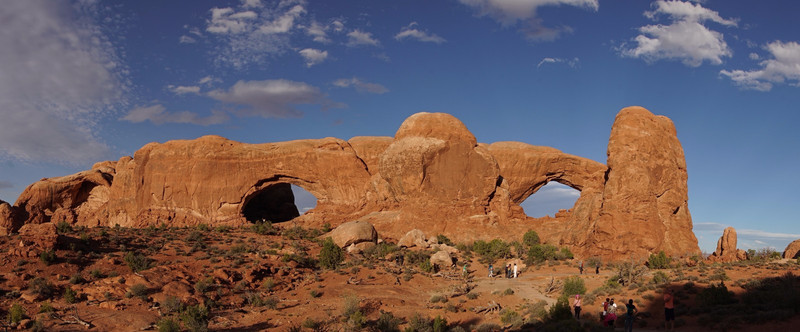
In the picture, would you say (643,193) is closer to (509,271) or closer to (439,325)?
(509,271)

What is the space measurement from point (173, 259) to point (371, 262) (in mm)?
10313

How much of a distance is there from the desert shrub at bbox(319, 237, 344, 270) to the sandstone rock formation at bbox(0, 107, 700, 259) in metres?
8.49

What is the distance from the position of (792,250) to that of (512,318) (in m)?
26.2

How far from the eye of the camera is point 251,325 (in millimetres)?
17312

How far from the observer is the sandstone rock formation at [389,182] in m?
34.7

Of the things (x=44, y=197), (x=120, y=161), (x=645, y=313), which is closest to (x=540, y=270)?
(x=645, y=313)

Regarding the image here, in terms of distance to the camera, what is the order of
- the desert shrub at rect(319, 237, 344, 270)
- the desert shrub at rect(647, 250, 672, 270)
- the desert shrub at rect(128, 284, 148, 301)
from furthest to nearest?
the desert shrub at rect(647, 250, 672, 270) → the desert shrub at rect(319, 237, 344, 270) → the desert shrub at rect(128, 284, 148, 301)

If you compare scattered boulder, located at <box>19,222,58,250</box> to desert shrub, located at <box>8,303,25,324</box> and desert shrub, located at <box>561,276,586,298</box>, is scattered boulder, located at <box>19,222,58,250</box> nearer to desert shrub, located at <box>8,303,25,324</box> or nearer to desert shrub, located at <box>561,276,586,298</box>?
desert shrub, located at <box>8,303,25,324</box>

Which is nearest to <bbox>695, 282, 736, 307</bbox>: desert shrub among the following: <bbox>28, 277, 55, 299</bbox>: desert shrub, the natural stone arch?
<bbox>28, 277, 55, 299</bbox>: desert shrub

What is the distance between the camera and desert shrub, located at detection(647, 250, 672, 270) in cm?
2908

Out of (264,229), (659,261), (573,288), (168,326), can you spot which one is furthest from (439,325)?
(264,229)

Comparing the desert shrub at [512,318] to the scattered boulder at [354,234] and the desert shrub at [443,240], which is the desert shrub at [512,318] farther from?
the desert shrub at [443,240]

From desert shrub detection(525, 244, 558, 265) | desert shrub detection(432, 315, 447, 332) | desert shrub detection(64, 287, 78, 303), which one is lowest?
desert shrub detection(432, 315, 447, 332)

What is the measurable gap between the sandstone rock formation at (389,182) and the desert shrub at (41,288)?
2289 centimetres
